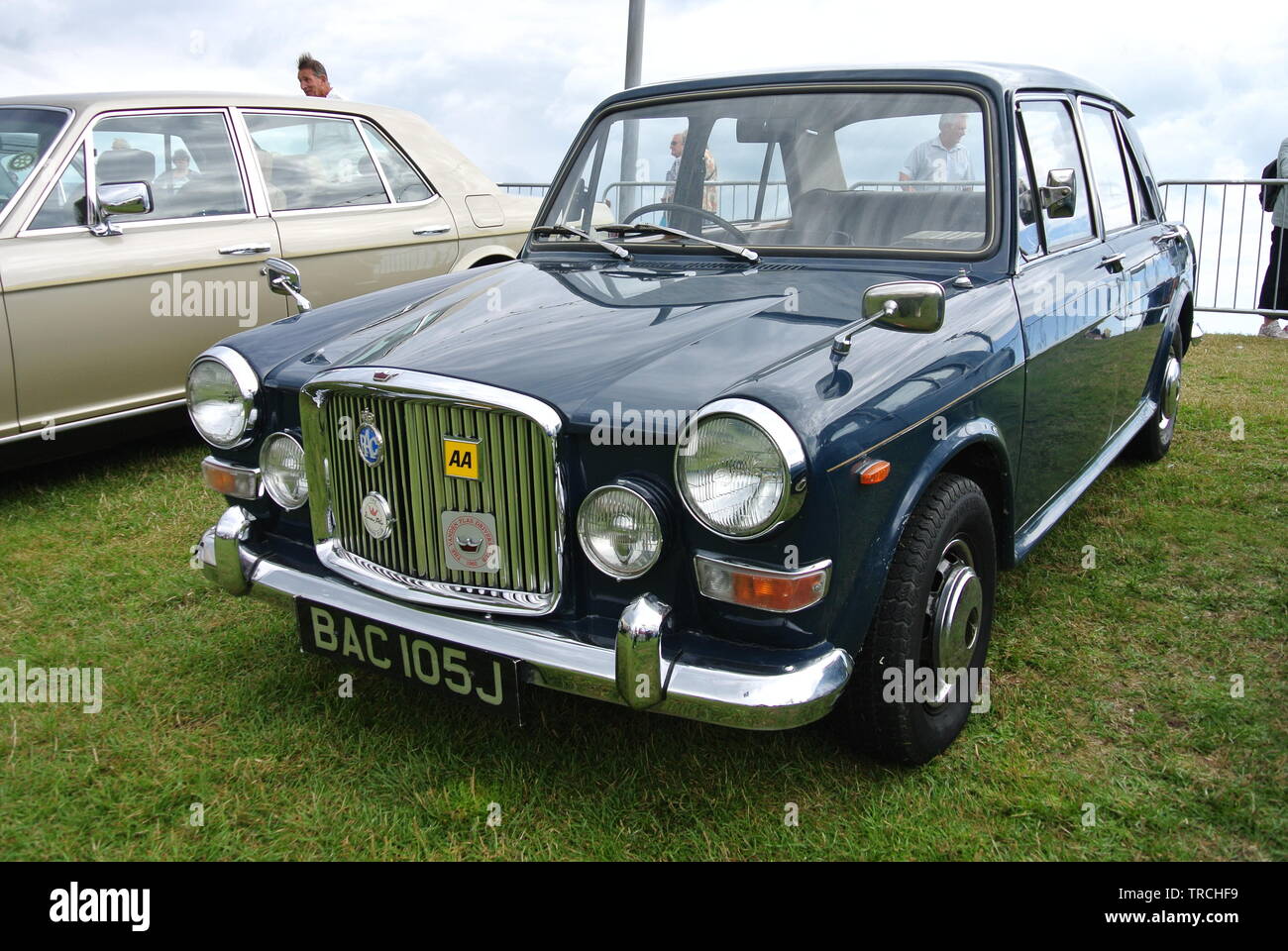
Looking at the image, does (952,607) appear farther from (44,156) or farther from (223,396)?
(44,156)

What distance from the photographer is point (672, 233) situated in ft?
10.9

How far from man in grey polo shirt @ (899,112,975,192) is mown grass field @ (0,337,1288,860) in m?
1.52

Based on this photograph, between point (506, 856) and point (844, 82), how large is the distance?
8.29 ft

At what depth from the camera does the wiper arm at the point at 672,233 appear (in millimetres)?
3162

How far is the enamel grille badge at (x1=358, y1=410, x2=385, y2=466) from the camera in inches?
101

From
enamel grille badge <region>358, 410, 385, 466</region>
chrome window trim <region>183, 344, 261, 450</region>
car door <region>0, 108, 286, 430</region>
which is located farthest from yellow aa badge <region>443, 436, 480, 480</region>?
car door <region>0, 108, 286, 430</region>

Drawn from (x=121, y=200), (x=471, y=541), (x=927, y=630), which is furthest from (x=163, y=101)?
(x=927, y=630)

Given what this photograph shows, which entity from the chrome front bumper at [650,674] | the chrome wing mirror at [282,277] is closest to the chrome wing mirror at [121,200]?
the chrome wing mirror at [282,277]

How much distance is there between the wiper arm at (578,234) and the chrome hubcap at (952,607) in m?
1.44

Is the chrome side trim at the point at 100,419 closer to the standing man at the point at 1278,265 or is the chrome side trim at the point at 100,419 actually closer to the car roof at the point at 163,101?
the car roof at the point at 163,101

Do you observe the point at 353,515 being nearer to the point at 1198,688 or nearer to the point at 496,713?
the point at 496,713

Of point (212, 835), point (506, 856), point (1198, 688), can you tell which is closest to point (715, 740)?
point (506, 856)

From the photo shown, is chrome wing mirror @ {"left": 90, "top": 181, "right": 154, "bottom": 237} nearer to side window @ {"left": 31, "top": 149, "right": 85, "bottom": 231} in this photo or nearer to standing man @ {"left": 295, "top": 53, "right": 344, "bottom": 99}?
side window @ {"left": 31, "top": 149, "right": 85, "bottom": 231}
